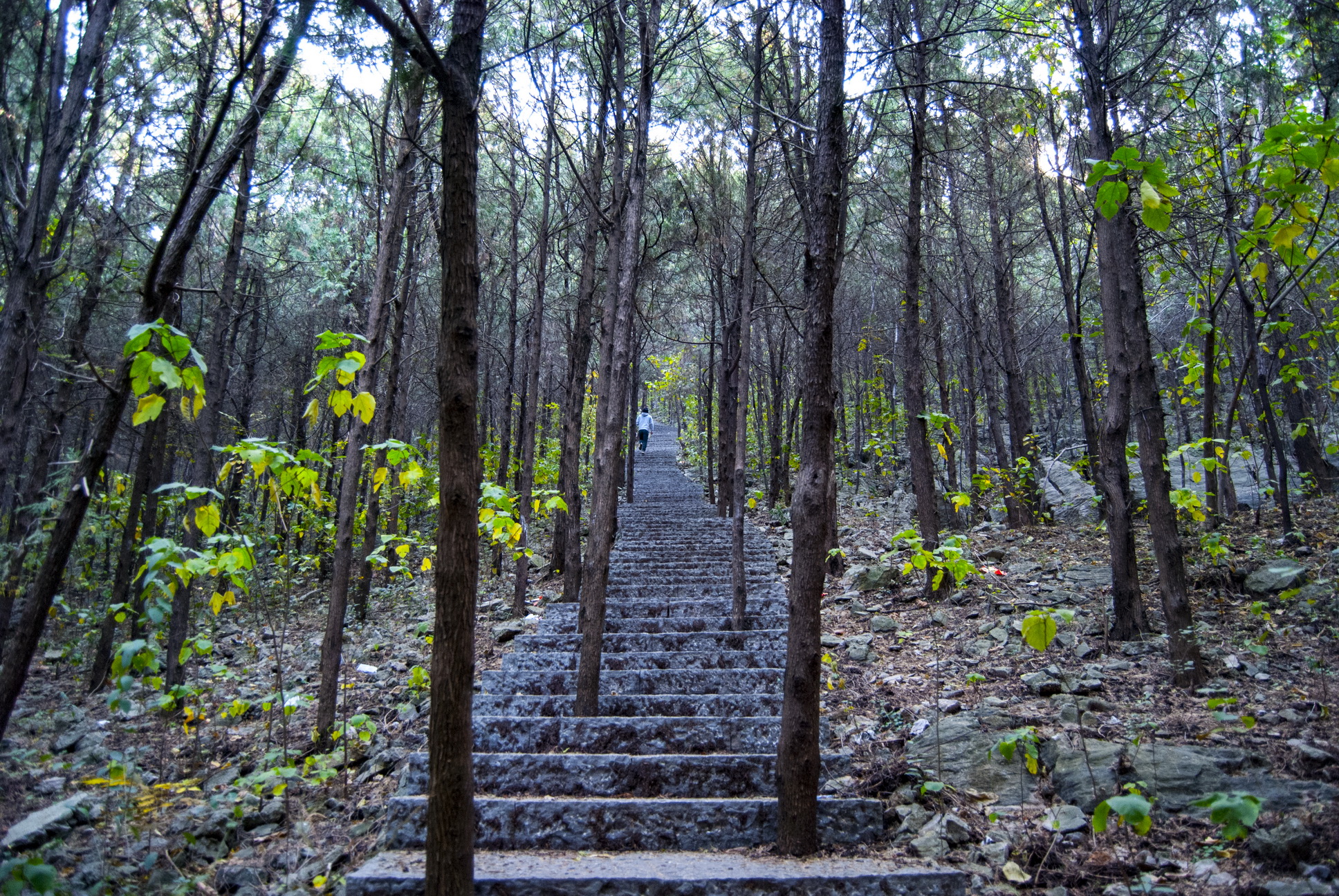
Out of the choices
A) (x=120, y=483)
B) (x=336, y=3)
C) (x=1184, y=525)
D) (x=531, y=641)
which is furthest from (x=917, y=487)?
(x=120, y=483)

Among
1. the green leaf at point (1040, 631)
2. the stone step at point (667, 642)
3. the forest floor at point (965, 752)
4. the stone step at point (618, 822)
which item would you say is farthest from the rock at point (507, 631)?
the green leaf at point (1040, 631)

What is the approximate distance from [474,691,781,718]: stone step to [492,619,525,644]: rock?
7.17ft

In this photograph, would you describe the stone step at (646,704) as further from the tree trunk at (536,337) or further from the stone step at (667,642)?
the tree trunk at (536,337)

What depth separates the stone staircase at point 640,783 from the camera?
3.53 m

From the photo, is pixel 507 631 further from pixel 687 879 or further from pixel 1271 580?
pixel 1271 580

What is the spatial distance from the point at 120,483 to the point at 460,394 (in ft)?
27.3

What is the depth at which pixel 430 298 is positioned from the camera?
50.6ft

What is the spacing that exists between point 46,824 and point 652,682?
4.15 m

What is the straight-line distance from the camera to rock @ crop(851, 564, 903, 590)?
8891 millimetres

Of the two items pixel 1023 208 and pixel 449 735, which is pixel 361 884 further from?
pixel 1023 208

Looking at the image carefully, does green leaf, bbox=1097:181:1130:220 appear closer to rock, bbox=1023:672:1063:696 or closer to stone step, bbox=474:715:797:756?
rock, bbox=1023:672:1063:696

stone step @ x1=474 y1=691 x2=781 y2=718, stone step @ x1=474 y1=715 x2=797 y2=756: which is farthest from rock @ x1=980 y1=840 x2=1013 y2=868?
stone step @ x1=474 y1=691 x2=781 y2=718

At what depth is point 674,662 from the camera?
651cm

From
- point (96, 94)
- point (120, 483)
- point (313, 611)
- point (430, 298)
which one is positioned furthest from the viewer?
point (430, 298)
